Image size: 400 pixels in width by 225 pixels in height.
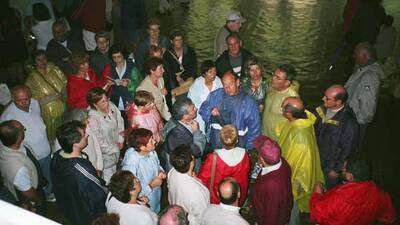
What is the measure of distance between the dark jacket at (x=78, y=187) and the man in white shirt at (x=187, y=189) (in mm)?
794

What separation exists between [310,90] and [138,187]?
6.63 meters

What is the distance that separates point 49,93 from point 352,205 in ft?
13.8

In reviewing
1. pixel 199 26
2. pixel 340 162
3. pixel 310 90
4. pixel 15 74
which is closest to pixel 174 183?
pixel 340 162

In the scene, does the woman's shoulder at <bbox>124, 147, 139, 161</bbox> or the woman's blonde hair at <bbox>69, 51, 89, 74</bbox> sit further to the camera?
the woman's blonde hair at <bbox>69, 51, 89, 74</bbox>

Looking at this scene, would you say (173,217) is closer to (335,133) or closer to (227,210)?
(227,210)

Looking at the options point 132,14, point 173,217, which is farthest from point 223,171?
point 132,14

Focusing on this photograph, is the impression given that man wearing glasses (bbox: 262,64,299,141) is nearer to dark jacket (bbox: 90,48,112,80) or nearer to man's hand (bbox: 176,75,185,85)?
man's hand (bbox: 176,75,185,85)

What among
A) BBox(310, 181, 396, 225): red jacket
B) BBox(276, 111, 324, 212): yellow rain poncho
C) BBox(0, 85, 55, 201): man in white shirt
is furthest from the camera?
BBox(0, 85, 55, 201): man in white shirt

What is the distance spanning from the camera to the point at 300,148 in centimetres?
472

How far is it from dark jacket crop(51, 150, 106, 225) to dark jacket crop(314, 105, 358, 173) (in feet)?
9.11

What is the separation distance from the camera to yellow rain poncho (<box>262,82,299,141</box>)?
5629 mm

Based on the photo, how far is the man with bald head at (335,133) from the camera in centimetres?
505

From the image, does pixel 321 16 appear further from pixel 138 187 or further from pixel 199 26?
pixel 138 187

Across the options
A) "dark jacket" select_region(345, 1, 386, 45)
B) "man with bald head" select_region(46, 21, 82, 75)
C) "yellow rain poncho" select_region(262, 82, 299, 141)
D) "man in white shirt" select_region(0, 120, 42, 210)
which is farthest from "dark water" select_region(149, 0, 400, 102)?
"man in white shirt" select_region(0, 120, 42, 210)
